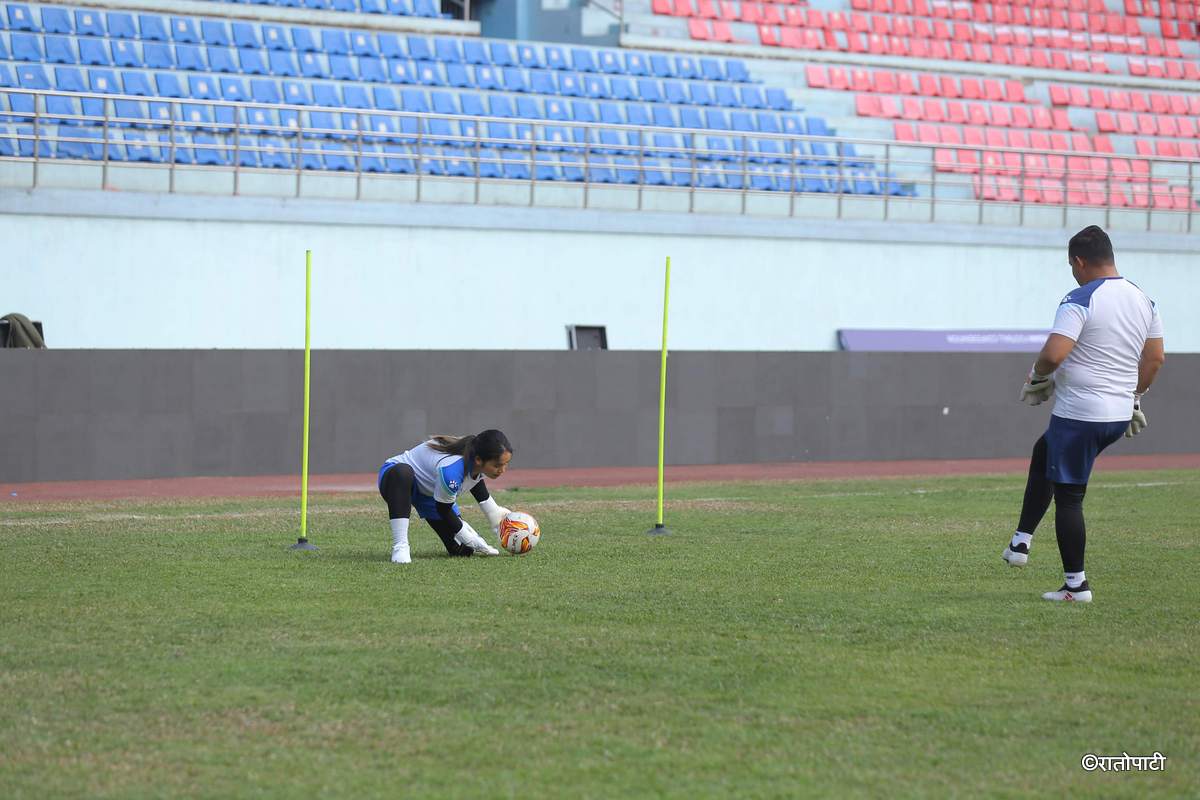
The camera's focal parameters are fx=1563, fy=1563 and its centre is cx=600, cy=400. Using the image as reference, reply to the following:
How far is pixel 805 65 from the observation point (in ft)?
106

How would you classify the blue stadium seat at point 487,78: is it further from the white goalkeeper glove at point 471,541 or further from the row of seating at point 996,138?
the white goalkeeper glove at point 471,541

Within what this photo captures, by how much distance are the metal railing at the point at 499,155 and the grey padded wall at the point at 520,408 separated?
317 centimetres

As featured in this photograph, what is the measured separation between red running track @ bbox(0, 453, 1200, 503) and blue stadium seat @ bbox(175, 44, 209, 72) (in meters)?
8.64

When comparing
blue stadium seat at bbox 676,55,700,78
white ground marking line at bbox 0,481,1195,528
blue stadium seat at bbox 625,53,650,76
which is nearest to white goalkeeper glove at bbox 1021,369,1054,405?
white ground marking line at bbox 0,481,1195,528

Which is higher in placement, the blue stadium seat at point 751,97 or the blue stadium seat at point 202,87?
the blue stadium seat at point 751,97

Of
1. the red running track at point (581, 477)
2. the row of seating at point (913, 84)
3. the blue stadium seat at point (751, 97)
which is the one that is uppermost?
the row of seating at point (913, 84)

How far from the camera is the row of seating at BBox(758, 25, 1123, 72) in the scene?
33469mm

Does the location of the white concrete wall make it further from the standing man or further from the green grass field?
the standing man

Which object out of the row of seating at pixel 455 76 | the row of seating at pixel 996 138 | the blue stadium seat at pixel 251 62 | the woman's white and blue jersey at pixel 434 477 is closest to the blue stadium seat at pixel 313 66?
the row of seating at pixel 455 76

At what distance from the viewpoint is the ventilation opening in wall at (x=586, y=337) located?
915 inches

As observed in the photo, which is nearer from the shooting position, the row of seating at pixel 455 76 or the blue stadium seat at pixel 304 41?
the row of seating at pixel 455 76

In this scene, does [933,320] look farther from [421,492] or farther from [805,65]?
[421,492]

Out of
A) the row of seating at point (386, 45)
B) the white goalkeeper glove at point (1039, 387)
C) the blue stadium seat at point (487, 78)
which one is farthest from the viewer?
the blue stadium seat at point (487, 78)

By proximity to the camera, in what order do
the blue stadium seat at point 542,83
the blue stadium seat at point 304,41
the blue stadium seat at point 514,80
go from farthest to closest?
the blue stadium seat at point 542,83 < the blue stadium seat at point 514,80 < the blue stadium seat at point 304,41
